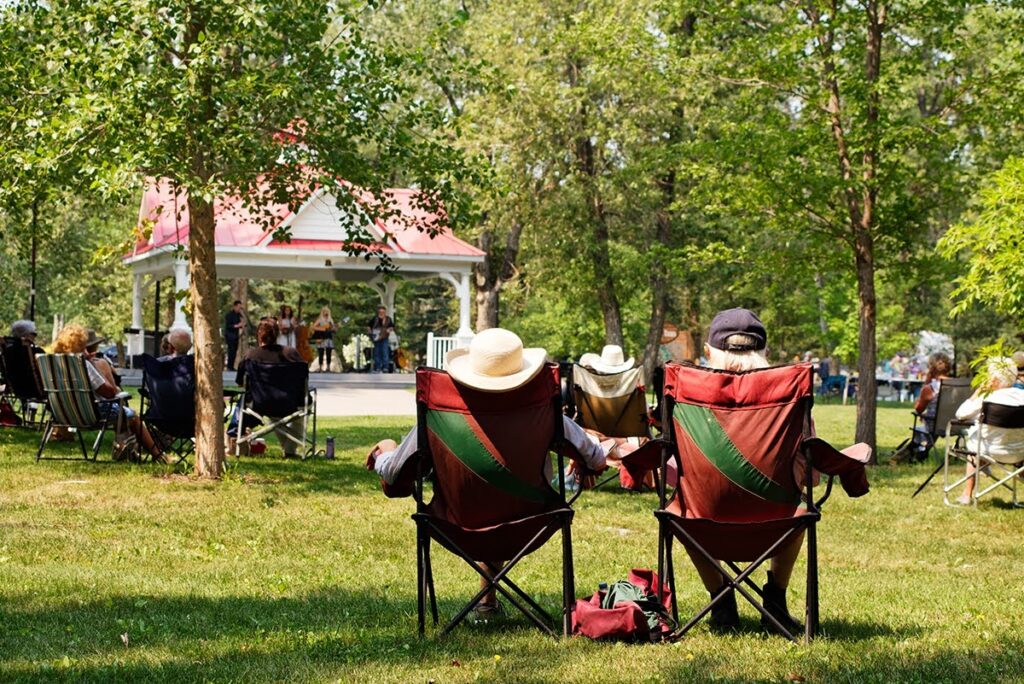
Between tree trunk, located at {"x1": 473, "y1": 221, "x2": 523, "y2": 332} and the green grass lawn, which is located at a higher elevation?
tree trunk, located at {"x1": 473, "y1": 221, "x2": 523, "y2": 332}

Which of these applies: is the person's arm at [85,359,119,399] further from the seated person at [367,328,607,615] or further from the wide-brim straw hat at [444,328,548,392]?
the wide-brim straw hat at [444,328,548,392]

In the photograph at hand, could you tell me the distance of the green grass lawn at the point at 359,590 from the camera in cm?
475

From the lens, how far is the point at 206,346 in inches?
434

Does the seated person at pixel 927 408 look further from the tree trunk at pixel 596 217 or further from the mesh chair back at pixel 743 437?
the tree trunk at pixel 596 217

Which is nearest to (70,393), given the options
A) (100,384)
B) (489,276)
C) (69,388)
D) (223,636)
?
(69,388)

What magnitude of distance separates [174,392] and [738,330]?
7.02 m

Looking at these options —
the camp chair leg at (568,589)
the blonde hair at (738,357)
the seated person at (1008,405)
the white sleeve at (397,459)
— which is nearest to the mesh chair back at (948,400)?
the seated person at (1008,405)

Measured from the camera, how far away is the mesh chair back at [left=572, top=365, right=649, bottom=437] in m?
11.6

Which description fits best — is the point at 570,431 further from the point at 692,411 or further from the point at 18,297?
the point at 18,297

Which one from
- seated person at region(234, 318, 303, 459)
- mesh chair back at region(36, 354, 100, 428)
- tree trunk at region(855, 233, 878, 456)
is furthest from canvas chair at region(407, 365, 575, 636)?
tree trunk at region(855, 233, 878, 456)

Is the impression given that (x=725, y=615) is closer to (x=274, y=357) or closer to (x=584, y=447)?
(x=584, y=447)

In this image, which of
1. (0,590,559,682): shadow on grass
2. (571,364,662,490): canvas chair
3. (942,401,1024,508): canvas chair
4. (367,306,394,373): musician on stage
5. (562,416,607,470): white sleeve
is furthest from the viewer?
(367,306,394,373): musician on stage

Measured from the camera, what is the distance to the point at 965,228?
34.2ft

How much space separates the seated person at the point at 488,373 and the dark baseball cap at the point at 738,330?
0.68 m
